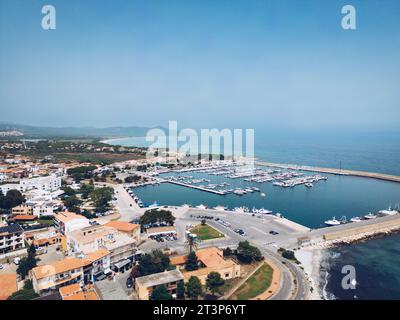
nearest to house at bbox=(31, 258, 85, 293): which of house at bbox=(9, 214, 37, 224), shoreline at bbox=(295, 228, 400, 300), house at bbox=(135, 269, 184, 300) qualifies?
house at bbox=(135, 269, 184, 300)

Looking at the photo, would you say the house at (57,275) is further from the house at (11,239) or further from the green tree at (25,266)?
the house at (11,239)

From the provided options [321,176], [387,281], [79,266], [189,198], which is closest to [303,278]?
[387,281]

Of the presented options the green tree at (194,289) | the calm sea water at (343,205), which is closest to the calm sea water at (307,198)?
the calm sea water at (343,205)

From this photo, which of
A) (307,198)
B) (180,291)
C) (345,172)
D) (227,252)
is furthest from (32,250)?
(345,172)

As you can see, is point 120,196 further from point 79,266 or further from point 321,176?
point 321,176

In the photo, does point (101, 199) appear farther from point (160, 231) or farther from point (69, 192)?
point (160, 231)
